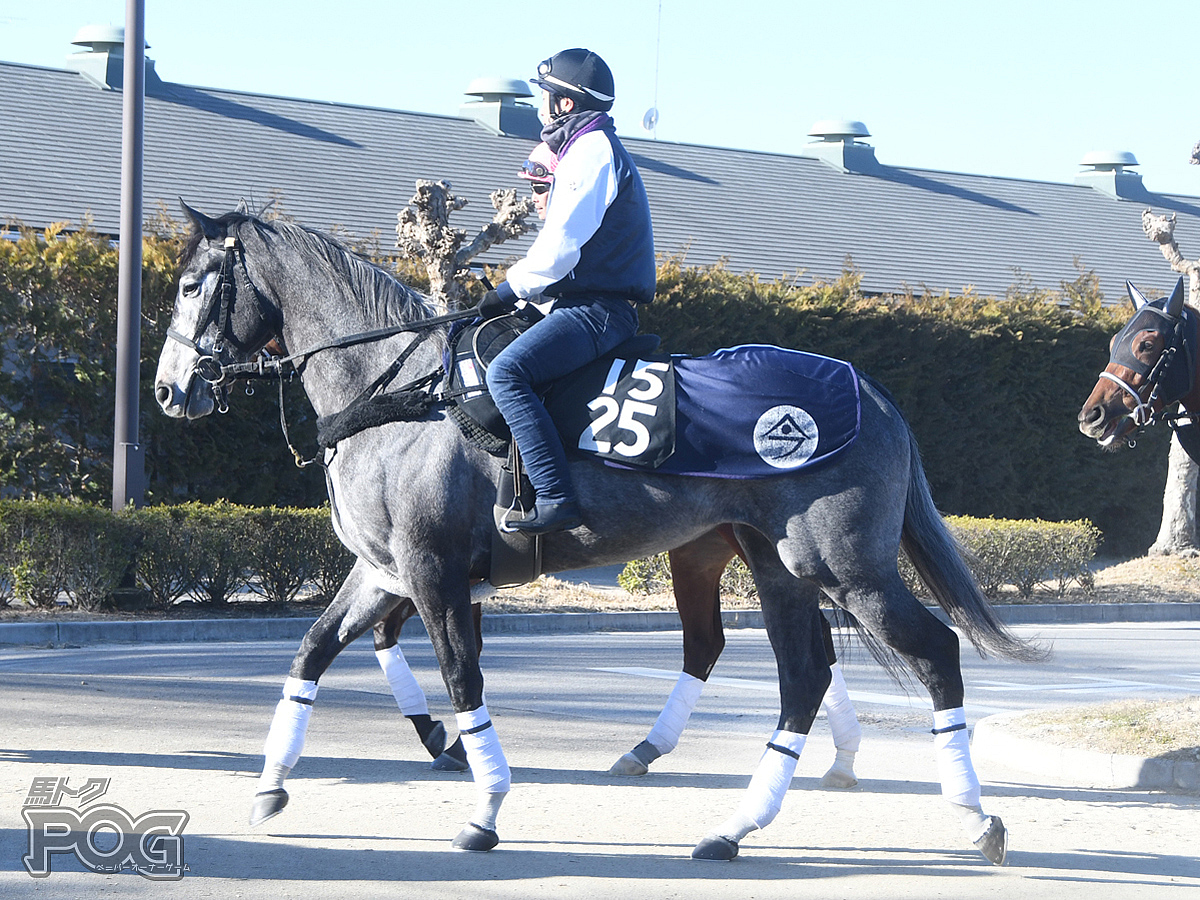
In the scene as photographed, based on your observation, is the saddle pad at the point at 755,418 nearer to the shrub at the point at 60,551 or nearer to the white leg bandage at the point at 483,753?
the white leg bandage at the point at 483,753

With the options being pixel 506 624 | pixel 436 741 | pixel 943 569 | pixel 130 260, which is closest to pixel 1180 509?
pixel 506 624

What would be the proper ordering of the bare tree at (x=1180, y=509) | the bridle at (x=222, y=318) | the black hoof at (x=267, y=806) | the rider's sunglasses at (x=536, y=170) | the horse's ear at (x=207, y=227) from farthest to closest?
the bare tree at (x=1180, y=509) < the horse's ear at (x=207, y=227) < the bridle at (x=222, y=318) < the rider's sunglasses at (x=536, y=170) < the black hoof at (x=267, y=806)

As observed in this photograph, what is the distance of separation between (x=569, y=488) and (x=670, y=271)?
14.2 metres

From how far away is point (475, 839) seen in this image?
5.39m

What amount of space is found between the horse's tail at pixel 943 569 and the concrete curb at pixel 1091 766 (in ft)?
4.82

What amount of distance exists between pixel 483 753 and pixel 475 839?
31cm

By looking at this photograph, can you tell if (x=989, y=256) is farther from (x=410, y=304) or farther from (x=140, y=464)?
(x=410, y=304)

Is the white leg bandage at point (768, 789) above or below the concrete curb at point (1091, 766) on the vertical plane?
above

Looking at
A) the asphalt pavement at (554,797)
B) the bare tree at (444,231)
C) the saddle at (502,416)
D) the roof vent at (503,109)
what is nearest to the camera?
the asphalt pavement at (554,797)

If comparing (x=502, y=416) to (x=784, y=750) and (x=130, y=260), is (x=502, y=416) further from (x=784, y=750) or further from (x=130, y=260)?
(x=130, y=260)

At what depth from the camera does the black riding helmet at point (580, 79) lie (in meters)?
5.70

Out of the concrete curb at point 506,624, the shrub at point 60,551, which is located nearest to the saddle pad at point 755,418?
the concrete curb at point 506,624

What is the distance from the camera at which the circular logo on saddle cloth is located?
18.0ft

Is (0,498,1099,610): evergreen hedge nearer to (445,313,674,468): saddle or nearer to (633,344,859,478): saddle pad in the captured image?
(633,344,859,478): saddle pad
